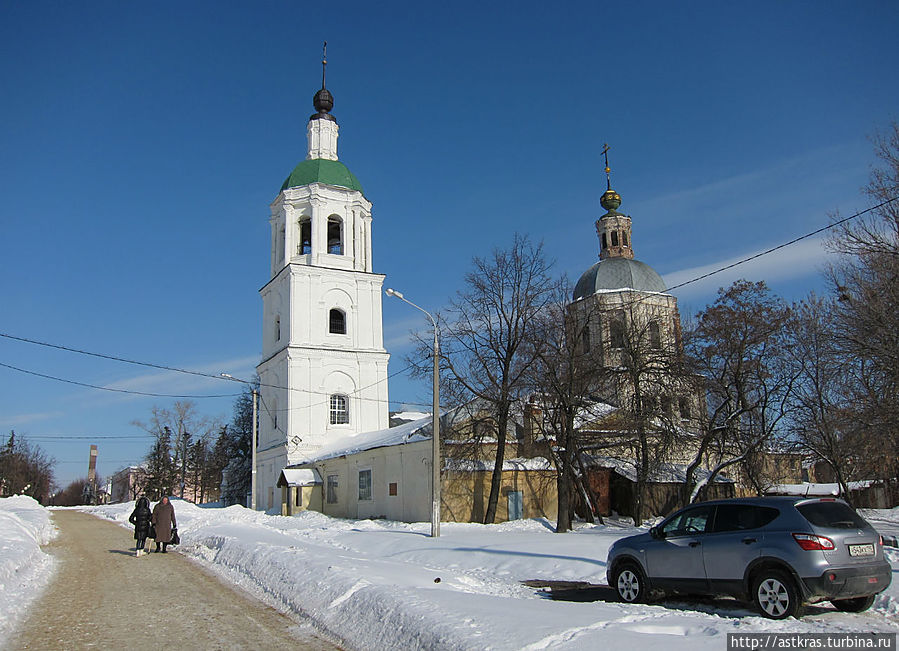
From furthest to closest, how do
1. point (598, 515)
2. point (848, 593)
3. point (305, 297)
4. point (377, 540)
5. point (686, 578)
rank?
point (305, 297) < point (598, 515) < point (377, 540) < point (686, 578) < point (848, 593)

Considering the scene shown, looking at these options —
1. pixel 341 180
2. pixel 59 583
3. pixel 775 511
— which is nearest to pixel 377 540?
pixel 59 583

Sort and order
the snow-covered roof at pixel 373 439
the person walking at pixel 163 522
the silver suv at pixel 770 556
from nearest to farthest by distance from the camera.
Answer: the silver suv at pixel 770 556
the person walking at pixel 163 522
the snow-covered roof at pixel 373 439

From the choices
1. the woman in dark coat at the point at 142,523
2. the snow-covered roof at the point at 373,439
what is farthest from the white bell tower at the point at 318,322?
the woman in dark coat at the point at 142,523

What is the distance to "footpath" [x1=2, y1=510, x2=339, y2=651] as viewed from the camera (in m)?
8.17

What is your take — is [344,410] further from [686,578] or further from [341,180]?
[686,578]

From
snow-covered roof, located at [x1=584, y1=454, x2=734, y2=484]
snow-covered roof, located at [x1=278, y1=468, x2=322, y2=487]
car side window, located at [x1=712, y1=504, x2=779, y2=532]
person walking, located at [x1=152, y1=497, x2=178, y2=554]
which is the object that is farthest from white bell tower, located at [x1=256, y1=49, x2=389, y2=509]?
car side window, located at [x1=712, y1=504, x2=779, y2=532]

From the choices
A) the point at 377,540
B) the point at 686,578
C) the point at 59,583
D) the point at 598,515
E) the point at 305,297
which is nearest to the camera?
the point at 686,578

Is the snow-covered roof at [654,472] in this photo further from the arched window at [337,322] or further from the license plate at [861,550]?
the arched window at [337,322]

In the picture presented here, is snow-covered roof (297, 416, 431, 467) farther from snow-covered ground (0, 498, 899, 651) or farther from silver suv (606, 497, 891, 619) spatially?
silver suv (606, 497, 891, 619)

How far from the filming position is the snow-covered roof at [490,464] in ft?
95.1

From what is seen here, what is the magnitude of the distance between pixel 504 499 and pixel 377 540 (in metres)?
10.8

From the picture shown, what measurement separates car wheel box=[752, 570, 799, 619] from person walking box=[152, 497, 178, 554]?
13778mm

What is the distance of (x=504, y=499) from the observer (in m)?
29.5

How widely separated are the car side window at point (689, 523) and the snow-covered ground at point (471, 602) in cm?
98
